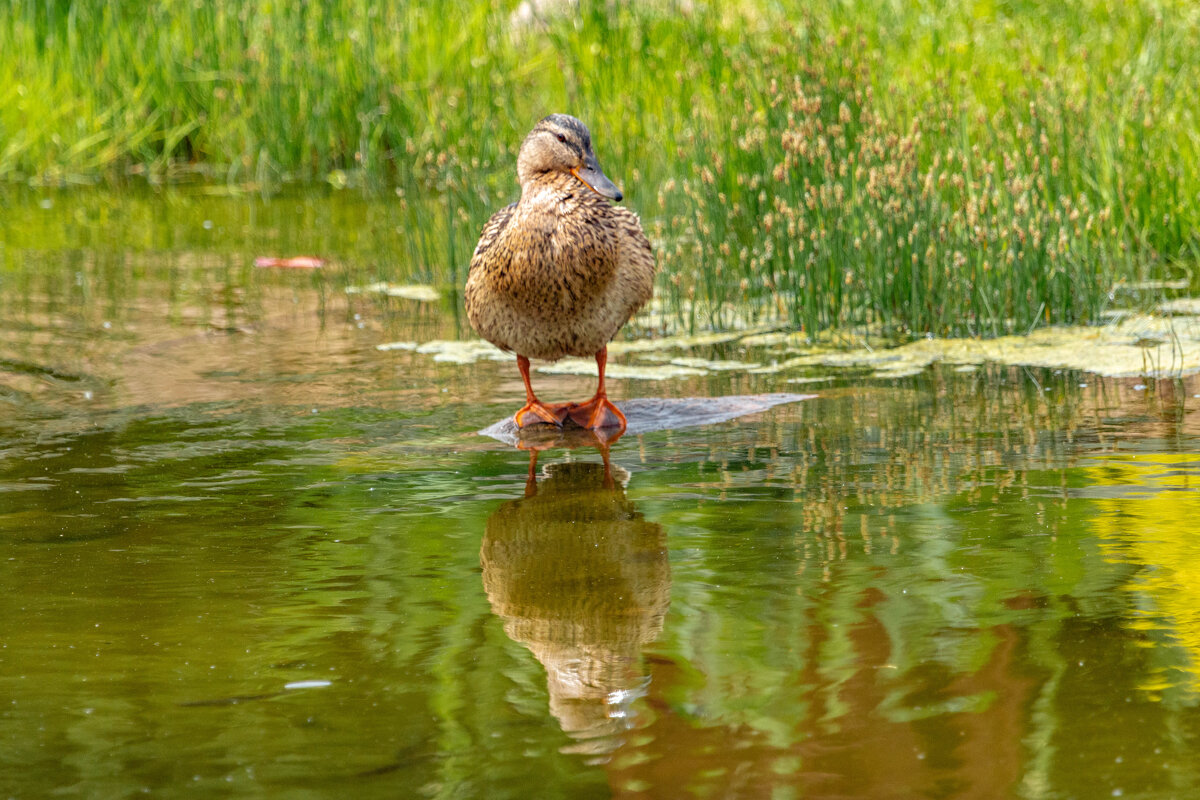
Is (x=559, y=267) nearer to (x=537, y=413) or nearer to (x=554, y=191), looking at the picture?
(x=554, y=191)

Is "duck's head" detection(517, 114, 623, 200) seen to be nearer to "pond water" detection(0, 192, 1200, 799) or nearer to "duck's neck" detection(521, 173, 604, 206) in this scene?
"duck's neck" detection(521, 173, 604, 206)

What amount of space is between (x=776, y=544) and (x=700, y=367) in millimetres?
2683

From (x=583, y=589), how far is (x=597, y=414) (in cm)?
184

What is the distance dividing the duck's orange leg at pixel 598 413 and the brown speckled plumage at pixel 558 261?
0.62 ft

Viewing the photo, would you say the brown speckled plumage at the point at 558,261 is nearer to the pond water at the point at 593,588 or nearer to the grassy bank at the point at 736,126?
the pond water at the point at 593,588

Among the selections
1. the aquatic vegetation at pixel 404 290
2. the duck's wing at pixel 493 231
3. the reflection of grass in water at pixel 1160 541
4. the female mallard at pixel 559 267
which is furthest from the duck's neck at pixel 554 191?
the aquatic vegetation at pixel 404 290

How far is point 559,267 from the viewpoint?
5.53 m

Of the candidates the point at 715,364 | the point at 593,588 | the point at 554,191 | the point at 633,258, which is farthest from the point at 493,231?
the point at 593,588

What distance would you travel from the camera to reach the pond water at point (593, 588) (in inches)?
118

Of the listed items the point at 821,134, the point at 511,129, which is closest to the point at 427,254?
the point at 511,129

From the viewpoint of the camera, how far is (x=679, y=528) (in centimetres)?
442

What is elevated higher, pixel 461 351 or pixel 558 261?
pixel 558 261

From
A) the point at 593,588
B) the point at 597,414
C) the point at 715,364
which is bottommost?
the point at 593,588

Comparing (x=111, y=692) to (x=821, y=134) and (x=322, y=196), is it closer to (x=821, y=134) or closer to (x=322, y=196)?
(x=821, y=134)
